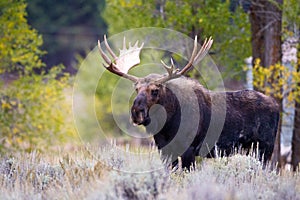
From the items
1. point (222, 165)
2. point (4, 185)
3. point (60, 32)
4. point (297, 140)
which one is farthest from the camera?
point (60, 32)

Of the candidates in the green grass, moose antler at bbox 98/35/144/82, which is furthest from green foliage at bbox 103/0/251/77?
the green grass

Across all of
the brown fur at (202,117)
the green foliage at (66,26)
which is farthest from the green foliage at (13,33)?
the green foliage at (66,26)

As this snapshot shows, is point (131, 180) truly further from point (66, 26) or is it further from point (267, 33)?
point (66, 26)

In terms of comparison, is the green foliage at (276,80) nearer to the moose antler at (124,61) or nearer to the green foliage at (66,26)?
the moose antler at (124,61)

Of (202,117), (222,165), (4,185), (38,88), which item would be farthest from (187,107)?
(38,88)

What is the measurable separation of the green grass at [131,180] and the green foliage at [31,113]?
26.2 feet

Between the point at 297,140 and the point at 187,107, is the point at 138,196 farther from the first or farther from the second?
the point at 297,140

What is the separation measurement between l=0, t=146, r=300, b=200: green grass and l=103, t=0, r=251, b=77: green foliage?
6416mm

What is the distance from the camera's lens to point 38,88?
1662 centimetres

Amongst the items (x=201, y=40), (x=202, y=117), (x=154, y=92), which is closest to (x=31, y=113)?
(x=201, y=40)

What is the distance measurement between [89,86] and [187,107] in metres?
16.0

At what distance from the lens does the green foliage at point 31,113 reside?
16484mm

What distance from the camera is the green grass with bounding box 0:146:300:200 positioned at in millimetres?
6289

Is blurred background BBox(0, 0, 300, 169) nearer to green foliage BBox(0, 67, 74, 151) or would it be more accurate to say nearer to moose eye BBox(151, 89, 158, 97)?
green foliage BBox(0, 67, 74, 151)
